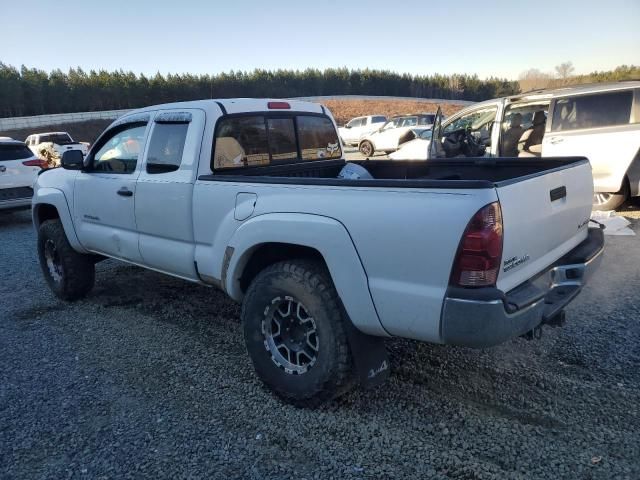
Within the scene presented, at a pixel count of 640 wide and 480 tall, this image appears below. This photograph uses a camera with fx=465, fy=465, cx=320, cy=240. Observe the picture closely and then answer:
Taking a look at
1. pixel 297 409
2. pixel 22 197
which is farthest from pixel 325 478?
pixel 22 197

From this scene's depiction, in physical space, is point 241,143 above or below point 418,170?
above

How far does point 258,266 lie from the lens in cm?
313

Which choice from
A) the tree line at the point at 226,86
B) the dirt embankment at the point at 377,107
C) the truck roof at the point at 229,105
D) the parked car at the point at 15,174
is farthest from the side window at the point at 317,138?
the dirt embankment at the point at 377,107

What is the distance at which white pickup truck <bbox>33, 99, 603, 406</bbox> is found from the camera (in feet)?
7.16

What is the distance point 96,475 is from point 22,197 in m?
8.82

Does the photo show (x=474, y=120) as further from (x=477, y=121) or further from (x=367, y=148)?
(x=367, y=148)

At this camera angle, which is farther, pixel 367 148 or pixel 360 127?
pixel 360 127

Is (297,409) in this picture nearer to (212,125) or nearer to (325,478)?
(325,478)

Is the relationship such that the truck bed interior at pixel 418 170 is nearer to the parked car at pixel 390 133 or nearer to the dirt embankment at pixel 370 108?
the parked car at pixel 390 133

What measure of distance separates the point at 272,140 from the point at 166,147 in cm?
85

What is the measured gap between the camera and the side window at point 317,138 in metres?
4.19

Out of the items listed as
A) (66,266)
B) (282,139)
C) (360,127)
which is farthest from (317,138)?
(360,127)

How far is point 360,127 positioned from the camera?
26.3m

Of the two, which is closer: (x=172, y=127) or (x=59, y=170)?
(x=172, y=127)
